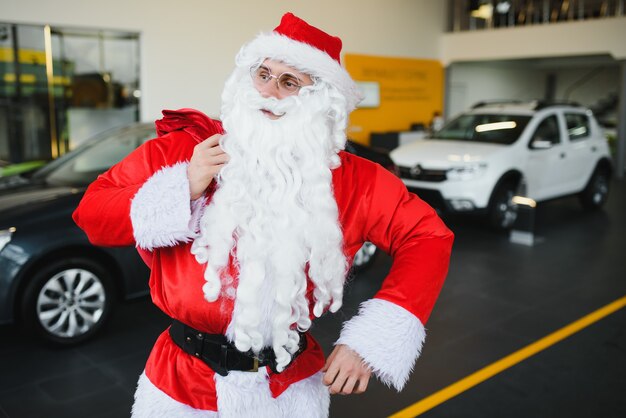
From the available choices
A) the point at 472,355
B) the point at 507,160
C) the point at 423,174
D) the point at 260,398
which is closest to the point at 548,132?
the point at 507,160

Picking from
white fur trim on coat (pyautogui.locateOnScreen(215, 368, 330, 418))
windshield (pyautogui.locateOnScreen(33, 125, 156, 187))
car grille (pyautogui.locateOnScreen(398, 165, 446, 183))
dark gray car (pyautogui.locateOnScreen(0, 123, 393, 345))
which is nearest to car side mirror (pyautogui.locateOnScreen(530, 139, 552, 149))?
car grille (pyautogui.locateOnScreen(398, 165, 446, 183))

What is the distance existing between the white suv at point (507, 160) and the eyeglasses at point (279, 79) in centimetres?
610

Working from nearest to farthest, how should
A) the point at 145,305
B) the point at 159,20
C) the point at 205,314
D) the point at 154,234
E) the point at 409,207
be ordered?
the point at 154,234, the point at 205,314, the point at 409,207, the point at 145,305, the point at 159,20

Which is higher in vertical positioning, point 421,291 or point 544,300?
point 421,291

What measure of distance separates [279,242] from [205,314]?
297 mm

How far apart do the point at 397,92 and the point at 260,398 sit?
14.7 m

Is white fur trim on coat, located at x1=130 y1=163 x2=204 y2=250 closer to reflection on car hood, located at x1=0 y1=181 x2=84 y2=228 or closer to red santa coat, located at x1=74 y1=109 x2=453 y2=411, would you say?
red santa coat, located at x1=74 y1=109 x2=453 y2=411

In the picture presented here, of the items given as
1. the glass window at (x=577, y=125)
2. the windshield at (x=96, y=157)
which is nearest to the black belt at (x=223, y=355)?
the windshield at (x=96, y=157)

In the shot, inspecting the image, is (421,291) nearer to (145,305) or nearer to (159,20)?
(145,305)

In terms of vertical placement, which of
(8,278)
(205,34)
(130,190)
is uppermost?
(205,34)

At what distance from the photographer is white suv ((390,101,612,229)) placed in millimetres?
7609

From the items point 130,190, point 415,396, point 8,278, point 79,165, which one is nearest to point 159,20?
point 79,165

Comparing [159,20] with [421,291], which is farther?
[159,20]

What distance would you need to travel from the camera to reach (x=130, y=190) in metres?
1.63
